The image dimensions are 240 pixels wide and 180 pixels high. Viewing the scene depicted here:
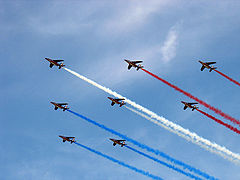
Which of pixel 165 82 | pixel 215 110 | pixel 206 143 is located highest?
pixel 165 82

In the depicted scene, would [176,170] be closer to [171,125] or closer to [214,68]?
[171,125]

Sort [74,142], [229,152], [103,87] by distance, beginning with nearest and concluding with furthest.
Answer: [229,152]
[103,87]
[74,142]

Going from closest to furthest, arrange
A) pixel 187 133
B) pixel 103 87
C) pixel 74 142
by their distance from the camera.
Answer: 1. pixel 187 133
2. pixel 103 87
3. pixel 74 142

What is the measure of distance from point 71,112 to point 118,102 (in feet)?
67.2

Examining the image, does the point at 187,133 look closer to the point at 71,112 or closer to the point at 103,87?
the point at 103,87

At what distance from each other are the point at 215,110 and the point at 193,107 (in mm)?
16122

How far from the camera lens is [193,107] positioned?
156m

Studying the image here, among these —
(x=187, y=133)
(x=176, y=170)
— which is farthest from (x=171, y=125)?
(x=176, y=170)

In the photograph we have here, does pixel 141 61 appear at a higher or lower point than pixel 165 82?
higher

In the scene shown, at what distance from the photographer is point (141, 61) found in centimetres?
15712

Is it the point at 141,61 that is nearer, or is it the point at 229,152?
the point at 229,152

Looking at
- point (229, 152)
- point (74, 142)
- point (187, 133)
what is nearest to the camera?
point (229, 152)

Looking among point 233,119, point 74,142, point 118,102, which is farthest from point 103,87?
point 233,119

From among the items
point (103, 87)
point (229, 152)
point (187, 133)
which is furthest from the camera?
point (103, 87)
